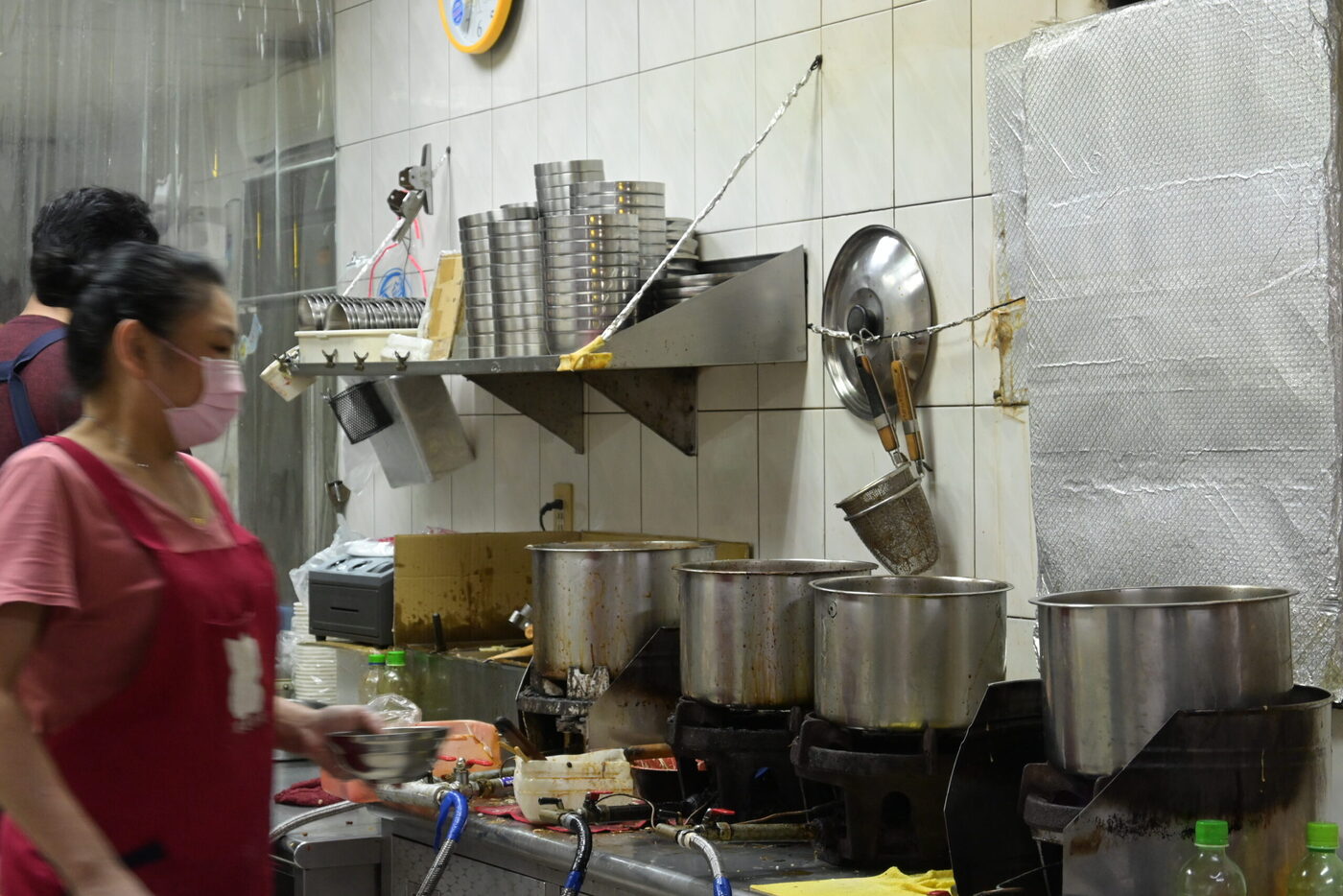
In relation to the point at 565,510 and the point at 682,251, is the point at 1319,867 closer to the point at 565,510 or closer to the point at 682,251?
the point at 682,251

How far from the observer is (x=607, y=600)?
2850 millimetres

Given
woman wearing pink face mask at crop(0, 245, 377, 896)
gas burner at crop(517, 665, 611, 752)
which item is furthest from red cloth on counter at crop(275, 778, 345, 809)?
woman wearing pink face mask at crop(0, 245, 377, 896)

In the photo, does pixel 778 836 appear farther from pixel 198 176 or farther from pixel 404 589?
pixel 198 176

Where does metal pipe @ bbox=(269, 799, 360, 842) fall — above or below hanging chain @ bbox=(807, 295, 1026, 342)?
below

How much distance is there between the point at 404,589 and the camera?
12.3 feet

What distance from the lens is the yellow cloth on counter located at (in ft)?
7.13

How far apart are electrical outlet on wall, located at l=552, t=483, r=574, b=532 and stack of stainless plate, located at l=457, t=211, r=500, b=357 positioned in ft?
1.75

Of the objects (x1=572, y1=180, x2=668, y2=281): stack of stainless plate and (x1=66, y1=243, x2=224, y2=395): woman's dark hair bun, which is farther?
(x1=572, y1=180, x2=668, y2=281): stack of stainless plate

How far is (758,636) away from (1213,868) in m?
0.87

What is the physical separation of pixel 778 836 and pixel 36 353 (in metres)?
1.49

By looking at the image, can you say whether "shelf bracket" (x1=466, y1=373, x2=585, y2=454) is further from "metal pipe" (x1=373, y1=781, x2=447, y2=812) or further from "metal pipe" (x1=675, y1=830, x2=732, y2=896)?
"metal pipe" (x1=675, y1=830, x2=732, y2=896)

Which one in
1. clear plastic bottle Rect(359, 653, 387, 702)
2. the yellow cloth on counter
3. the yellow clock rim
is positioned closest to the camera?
the yellow cloth on counter

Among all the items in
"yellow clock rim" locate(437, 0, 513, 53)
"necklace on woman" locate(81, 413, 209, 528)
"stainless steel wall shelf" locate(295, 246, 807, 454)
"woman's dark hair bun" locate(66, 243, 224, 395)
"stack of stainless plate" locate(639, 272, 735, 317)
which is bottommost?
"necklace on woman" locate(81, 413, 209, 528)

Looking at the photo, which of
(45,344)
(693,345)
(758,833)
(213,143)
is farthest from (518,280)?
(213,143)
